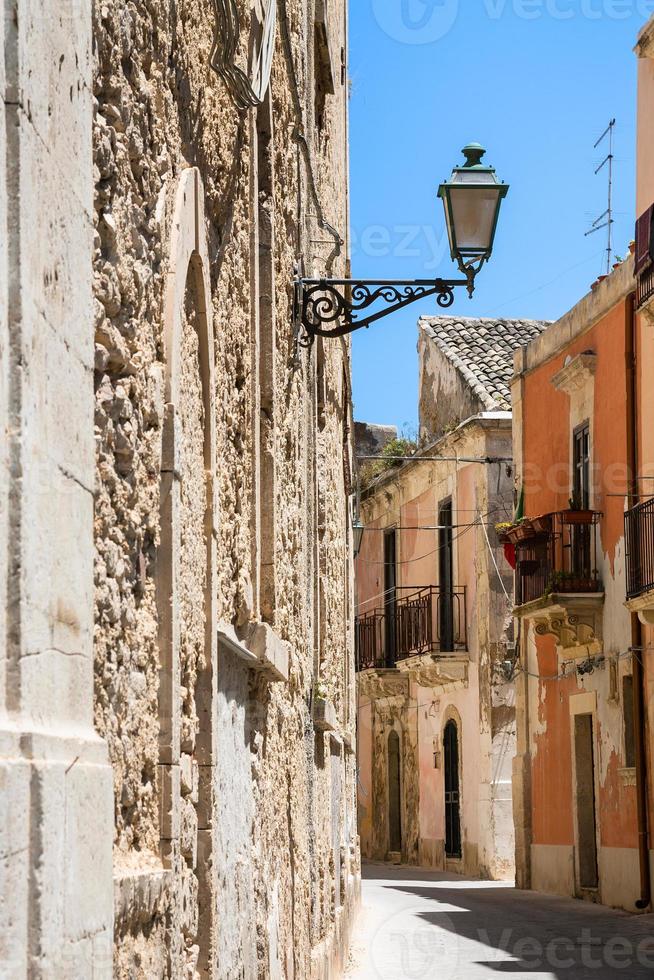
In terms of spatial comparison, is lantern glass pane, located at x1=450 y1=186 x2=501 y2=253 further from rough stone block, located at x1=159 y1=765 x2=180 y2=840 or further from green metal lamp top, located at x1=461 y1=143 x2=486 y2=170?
rough stone block, located at x1=159 y1=765 x2=180 y2=840

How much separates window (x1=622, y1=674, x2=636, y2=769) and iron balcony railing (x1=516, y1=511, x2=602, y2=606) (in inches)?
63.4

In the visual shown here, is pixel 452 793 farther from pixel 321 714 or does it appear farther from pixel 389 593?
pixel 321 714

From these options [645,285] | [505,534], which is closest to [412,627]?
[505,534]

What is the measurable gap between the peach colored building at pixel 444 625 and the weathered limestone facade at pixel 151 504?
63.5ft

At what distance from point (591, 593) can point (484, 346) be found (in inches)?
480

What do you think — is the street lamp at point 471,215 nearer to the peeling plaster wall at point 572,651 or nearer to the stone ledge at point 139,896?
the stone ledge at point 139,896

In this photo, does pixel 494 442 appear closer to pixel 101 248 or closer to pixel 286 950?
pixel 286 950

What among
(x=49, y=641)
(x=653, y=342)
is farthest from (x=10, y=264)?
(x=653, y=342)

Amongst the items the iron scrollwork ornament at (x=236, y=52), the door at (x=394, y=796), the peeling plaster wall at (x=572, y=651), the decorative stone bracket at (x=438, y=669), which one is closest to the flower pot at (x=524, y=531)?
the peeling plaster wall at (x=572, y=651)

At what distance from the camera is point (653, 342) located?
63.5ft

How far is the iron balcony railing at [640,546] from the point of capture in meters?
18.2

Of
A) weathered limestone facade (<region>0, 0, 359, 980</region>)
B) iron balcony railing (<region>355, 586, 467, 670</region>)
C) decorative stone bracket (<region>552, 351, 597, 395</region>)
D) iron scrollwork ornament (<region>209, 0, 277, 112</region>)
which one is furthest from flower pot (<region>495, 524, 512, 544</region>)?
iron scrollwork ornament (<region>209, 0, 277, 112</region>)

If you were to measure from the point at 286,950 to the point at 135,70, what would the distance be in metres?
4.40

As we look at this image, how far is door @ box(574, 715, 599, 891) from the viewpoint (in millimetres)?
21219
